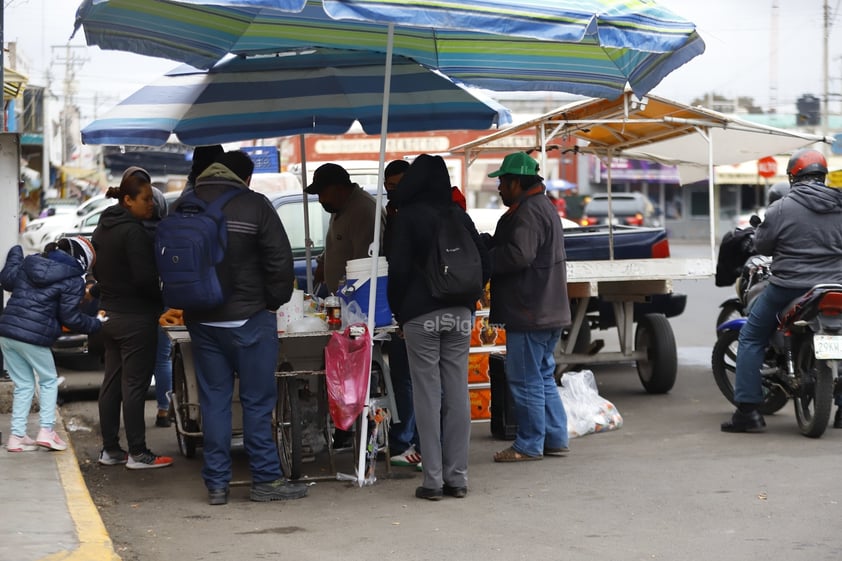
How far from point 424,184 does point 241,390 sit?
5.05 ft

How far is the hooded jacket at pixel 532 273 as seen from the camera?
7.46 meters

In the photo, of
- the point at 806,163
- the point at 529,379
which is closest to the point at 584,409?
the point at 529,379

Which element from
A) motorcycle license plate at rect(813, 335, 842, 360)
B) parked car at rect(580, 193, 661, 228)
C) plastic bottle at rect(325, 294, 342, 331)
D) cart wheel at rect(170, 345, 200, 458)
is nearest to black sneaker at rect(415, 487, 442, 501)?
plastic bottle at rect(325, 294, 342, 331)

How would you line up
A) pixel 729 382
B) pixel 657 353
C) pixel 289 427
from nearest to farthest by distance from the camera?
1. pixel 289 427
2. pixel 729 382
3. pixel 657 353

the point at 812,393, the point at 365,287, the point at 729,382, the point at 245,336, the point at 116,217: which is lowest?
the point at 729,382

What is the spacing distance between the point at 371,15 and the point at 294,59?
3.15 meters

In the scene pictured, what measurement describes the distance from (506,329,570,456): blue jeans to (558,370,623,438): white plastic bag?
3.54 ft

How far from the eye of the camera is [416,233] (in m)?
6.59

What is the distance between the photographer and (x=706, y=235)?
56531mm

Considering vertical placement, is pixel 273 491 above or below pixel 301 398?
below

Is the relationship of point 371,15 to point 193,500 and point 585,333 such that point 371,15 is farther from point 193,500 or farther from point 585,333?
point 585,333

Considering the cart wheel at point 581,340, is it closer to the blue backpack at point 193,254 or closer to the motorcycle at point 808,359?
the motorcycle at point 808,359

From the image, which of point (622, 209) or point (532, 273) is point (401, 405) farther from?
point (622, 209)

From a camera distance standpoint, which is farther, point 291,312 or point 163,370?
point 163,370
